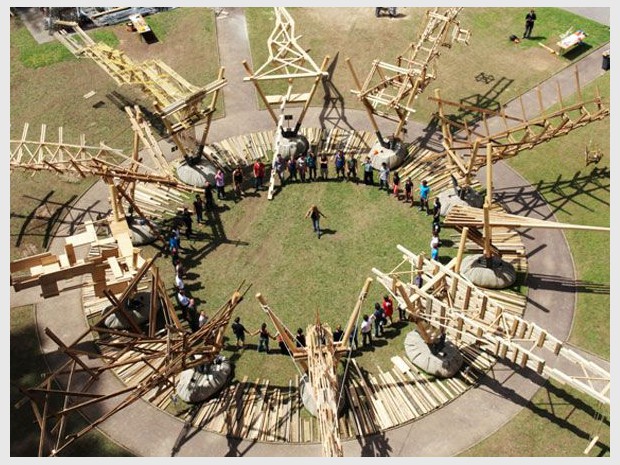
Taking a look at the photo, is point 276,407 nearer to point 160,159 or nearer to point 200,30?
point 160,159

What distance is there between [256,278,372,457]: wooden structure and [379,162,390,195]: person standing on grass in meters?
12.6

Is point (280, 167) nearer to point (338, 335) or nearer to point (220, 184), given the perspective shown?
point (220, 184)

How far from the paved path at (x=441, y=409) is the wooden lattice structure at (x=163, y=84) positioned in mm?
4124

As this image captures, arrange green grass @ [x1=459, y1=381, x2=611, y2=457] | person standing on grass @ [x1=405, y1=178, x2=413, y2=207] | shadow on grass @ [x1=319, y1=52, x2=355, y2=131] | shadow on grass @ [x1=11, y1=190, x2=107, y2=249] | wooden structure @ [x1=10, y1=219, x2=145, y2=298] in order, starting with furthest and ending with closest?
1. shadow on grass @ [x1=319, y1=52, x2=355, y2=131]
2. shadow on grass @ [x1=11, y1=190, x2=107, y2=249]
3. person standing on grass @ [x1=405, y1=178, x2=413, y2=207]
4. wooden structure @ [x1=10, y1=219, x2=145, y2=298]
5. green grass @ [x1=459, y1=381, x2=611, y2=457]

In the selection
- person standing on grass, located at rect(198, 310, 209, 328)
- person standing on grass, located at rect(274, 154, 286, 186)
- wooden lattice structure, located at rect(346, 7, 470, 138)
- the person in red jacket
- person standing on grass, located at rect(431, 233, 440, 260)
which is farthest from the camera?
person standing on grass, located at rect(274, 154, 286, 186)

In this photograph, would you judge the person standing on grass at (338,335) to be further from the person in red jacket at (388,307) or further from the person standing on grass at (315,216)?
the person standing on grass at (315,216)

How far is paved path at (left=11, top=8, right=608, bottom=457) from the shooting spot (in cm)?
2923

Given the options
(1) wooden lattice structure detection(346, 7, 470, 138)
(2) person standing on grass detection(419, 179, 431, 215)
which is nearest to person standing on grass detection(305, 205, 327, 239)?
(2) person standing on grass detection(419, 179, 431, 215)

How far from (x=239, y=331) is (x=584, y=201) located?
2048 centimetres

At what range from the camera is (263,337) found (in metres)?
32.0

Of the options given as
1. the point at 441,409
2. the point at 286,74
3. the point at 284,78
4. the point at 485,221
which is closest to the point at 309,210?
the point at 284,78

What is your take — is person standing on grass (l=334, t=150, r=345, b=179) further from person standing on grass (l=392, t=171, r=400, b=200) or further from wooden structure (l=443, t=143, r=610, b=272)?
wooden structure (l=443, t=143, r=610, b=272)

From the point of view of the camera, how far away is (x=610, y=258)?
117ft

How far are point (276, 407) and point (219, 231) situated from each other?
38.0 feet
